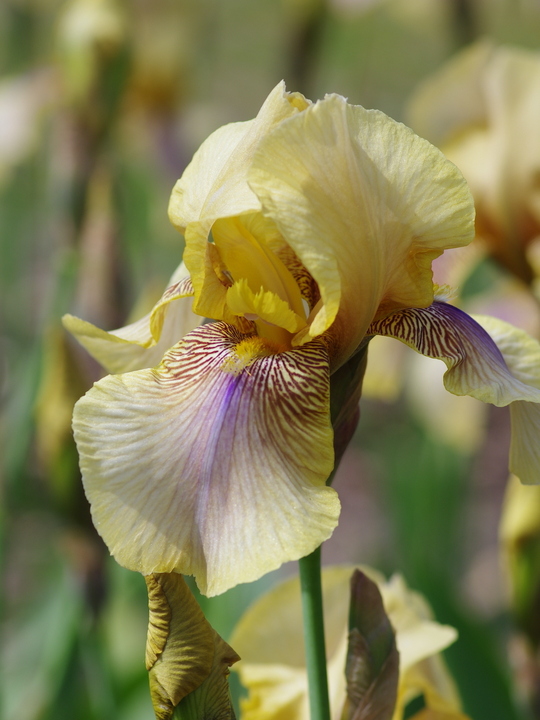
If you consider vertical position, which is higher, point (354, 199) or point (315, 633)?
point (354, 199)

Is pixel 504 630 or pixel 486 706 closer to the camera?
pixel 486 706

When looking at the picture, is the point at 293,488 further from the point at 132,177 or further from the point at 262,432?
the point at 132,177

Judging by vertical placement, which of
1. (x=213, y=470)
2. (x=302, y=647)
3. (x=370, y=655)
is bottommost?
(x=302, y=647)

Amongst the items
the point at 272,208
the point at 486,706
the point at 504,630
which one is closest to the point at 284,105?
the point at 272,208

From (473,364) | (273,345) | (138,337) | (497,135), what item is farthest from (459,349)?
(497,135)

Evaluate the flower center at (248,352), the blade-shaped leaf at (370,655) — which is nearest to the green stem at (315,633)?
the blade-shaped leaf at (370,655)

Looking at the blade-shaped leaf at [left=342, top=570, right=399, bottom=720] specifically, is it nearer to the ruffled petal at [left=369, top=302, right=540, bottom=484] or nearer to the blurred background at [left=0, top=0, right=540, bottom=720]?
the ruffled petal at [left=369, top=302, right=540, bottom=484]

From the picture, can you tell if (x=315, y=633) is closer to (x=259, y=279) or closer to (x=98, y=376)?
(x=259, y=279)

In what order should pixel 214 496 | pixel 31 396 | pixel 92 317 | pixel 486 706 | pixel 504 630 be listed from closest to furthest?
pixel 214 496 < pixel 486 706 < pixel 31 396 < pixel 92 317 < pixel 504 630
